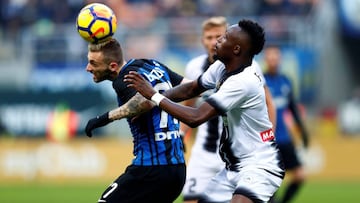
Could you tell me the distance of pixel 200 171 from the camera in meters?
10.4

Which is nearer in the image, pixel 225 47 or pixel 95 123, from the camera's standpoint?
pixel 225 47

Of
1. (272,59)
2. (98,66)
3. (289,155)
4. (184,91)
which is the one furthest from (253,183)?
(289,155)

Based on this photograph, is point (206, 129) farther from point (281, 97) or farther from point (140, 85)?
point (281, 97)

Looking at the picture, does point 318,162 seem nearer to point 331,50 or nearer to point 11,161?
point 331,50

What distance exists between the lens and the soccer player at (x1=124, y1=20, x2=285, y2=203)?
779 centimetres

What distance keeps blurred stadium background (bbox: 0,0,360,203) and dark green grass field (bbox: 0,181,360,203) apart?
0.08 meters

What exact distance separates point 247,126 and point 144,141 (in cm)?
92

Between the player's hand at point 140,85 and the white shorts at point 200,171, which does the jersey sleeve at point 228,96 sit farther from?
the white shorts at point 200,171

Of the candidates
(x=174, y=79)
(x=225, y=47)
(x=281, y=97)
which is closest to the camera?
(x=225, y=47)

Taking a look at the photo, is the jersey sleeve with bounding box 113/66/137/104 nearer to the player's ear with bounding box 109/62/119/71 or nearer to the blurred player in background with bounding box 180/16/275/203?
the player's ear with bounding box 109/62/119/71

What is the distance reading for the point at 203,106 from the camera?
7754mm

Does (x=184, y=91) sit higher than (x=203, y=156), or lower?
higher

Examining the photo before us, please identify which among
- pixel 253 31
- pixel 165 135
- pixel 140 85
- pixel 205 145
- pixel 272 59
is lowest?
pixel 205 145

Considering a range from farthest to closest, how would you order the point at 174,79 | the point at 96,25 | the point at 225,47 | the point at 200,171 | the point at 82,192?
the point at 82,192 < the point at 200,171 < the point at 174,79 < the point at 96,25 < the point at 225,47
